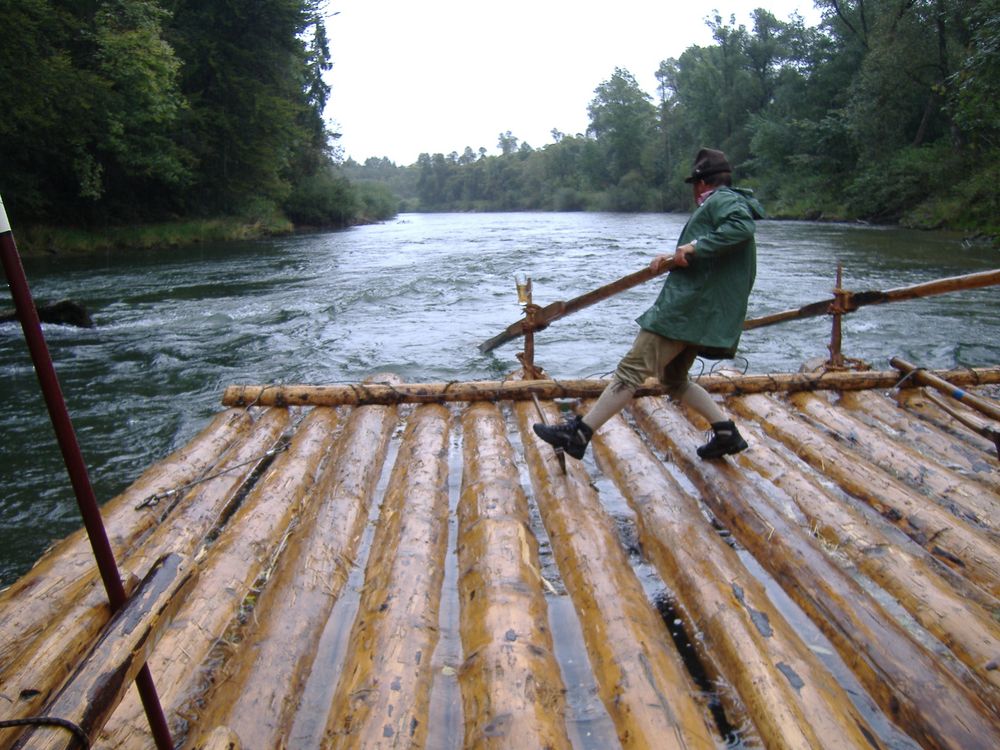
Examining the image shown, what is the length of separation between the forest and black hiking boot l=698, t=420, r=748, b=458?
2152 cm

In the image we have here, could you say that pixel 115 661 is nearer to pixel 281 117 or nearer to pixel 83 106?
pixel 83 106

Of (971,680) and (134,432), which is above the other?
(971,680)

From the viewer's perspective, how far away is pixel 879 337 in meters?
10.2

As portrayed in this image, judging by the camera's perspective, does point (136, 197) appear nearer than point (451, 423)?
No

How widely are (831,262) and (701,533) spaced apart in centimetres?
1763

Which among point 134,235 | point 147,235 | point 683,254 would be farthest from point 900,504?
point 147,235

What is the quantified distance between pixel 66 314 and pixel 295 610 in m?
10.7

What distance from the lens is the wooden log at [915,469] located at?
3.46 m

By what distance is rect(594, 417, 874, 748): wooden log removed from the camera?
2.04 meters

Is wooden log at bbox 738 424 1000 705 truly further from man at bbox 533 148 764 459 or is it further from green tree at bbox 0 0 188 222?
green tree at bbox 0 0 188 222

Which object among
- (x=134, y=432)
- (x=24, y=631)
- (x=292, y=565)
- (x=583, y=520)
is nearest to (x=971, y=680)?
(x=583, y=520)

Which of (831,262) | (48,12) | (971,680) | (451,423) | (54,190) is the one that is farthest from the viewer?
(54,190)

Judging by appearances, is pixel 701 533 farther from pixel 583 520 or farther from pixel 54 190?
pixel 54 190

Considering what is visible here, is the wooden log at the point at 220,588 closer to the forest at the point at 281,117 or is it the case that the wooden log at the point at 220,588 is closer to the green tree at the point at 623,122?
the forest at the point at 281,117
